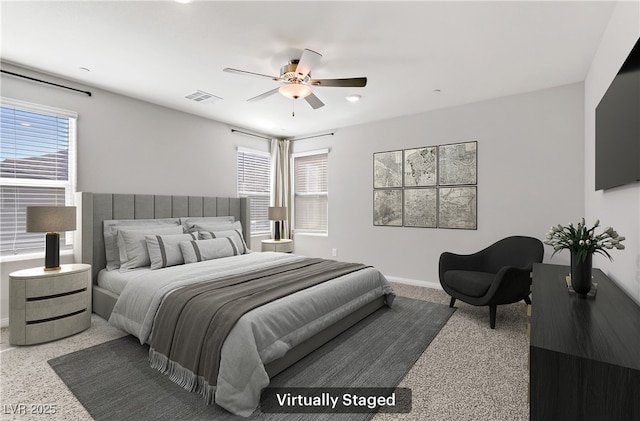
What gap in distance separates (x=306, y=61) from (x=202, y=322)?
223 cm

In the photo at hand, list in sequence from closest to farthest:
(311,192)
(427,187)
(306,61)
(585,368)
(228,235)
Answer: (585,368) < (306,61) < (228,235) < (427,187) < (311,192)

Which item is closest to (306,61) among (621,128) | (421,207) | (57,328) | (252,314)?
(252,314)

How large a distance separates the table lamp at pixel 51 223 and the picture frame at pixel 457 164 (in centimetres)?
454

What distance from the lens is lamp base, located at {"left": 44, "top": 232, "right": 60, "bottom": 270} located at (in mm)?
2906

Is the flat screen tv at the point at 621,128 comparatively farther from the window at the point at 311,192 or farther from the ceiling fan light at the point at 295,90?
the window at the point at 311,192

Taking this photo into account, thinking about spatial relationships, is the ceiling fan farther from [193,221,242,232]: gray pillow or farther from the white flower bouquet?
[193,221,242,232]: gray pillow

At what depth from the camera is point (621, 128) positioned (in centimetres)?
182

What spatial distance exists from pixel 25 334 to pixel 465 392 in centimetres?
360

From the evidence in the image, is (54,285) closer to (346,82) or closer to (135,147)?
(135,147)

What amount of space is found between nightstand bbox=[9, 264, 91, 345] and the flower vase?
13.2 ft

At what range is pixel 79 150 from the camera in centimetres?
351

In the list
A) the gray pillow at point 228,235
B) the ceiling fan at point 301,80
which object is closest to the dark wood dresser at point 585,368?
the ceiling fan at point 301,80

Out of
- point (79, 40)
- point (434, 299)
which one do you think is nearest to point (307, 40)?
point (79, 40)

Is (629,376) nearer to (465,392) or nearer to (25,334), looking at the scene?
(465,392)
